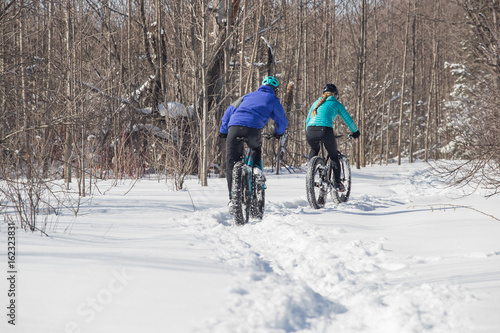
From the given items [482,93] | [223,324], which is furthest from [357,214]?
[223,324]

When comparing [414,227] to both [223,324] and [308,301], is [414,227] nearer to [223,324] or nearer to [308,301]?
[308,301]

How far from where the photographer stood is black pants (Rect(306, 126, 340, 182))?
6805 millimetres

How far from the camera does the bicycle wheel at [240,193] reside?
16.6ft

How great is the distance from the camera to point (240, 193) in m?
5.10

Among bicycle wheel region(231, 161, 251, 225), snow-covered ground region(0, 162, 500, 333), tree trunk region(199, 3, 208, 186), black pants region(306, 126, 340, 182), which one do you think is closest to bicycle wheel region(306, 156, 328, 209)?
black pants region(306, 126, 340, 182)

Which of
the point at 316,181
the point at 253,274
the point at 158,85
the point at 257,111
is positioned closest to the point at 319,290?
the point at 253,274

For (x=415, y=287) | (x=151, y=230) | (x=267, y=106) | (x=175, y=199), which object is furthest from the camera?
(x=175, y=199)

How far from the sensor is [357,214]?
6086 millimetres

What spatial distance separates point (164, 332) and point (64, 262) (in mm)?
1213

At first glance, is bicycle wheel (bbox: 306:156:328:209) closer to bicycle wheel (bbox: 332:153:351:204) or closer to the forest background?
bicycle wheel (bbox: 332:153:351:204)

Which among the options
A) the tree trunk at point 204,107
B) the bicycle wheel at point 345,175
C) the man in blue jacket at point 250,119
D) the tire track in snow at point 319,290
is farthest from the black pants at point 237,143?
the tree trunk at point 204,107

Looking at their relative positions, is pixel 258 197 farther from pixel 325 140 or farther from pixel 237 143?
pixel 325 140

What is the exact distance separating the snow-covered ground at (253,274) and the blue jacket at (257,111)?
125cm

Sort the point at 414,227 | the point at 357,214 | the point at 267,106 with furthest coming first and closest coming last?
the point at 357,214 → the point at 267,106 → the point at 414,227
